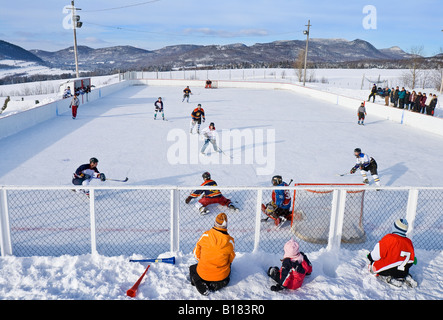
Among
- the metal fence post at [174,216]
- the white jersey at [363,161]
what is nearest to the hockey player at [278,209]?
the metal fence post at [174,216]

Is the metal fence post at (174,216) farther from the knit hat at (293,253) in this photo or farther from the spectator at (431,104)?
the spectator at (431,104)

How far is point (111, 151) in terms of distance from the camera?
12234 mm

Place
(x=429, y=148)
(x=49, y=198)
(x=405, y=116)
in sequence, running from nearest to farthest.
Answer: (x=49, y=198) < (x=429, y=148) < (x=405, y=116)

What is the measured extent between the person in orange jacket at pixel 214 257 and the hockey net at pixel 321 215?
2224mm

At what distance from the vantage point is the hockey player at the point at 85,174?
793cm

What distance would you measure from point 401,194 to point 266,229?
4.06 m

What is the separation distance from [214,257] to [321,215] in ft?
9.46

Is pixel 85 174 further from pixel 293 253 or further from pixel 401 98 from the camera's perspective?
pixel 401 98

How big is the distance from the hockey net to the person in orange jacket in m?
2.22

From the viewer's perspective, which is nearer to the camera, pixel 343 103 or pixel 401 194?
pixel 401 194
